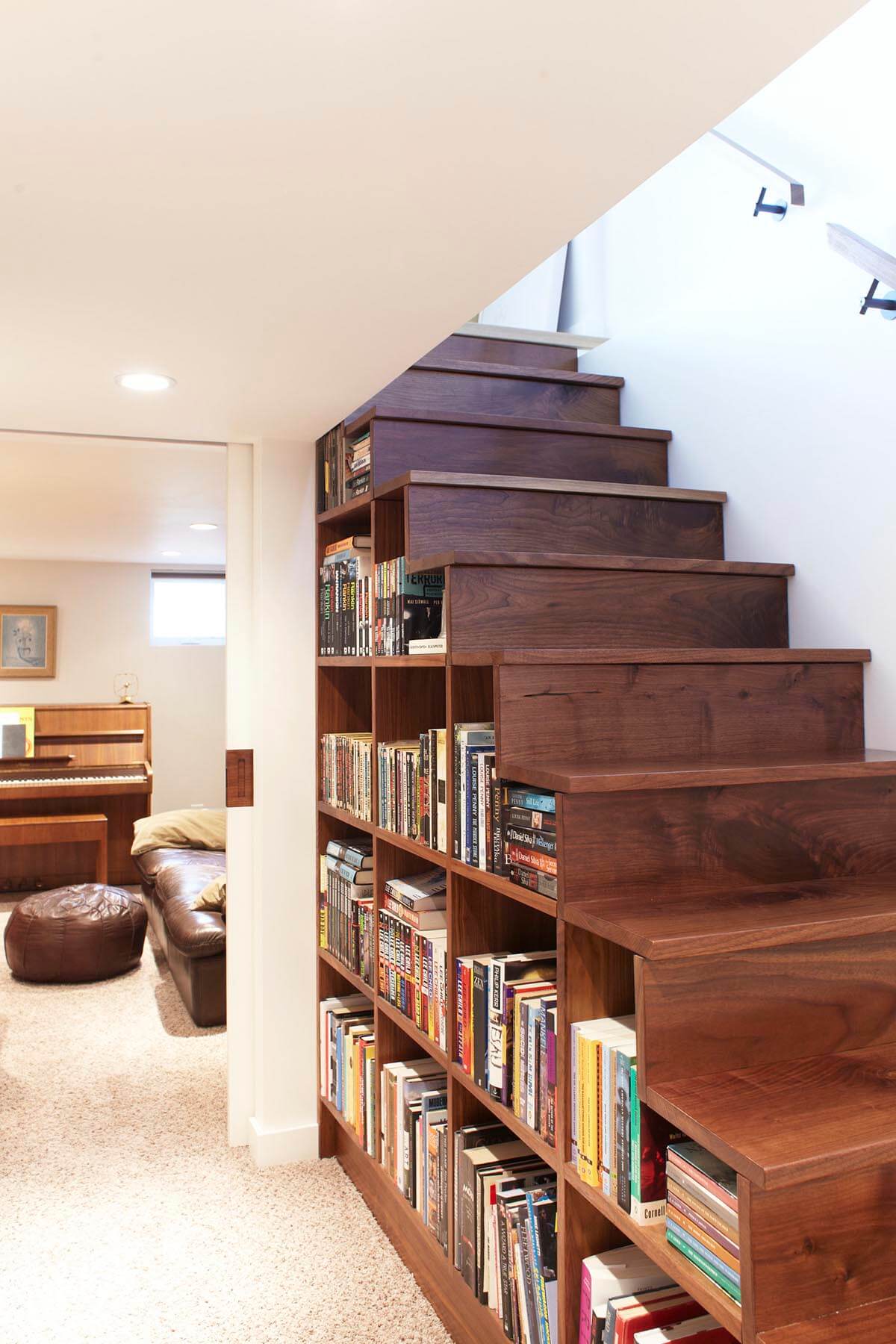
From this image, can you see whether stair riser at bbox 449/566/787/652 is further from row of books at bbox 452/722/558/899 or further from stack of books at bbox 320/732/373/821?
stack of books at bbox 320/732/373/821

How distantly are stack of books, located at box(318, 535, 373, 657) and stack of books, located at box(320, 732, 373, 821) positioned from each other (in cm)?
22

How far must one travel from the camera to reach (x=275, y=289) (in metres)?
1.79

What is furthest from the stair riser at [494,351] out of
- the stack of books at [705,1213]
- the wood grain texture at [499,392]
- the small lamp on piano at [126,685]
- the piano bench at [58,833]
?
the small lamp on piano at [126,685]

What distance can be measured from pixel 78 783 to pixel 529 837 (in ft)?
17.8

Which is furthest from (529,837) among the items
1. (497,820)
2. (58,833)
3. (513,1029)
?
(58,833)

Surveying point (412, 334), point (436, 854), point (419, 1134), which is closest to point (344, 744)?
point (436, 854)

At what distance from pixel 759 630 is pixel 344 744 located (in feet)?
3.63

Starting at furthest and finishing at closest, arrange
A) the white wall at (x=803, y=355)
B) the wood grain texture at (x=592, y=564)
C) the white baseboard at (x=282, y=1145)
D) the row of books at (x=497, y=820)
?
the white baseboard at (x=282, y=1145) < the white wall at (x=803, y=355) < the wood grain texture at (x=592, y=564) < the row of books at (x=497, y=820)

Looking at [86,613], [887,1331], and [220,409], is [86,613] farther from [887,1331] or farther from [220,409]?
[887,1331]

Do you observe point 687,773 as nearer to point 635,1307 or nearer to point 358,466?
point 635,1307

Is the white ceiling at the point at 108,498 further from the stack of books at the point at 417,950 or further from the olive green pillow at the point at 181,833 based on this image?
the olive green pillow at the point at 181,833

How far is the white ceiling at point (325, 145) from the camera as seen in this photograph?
3.55ft

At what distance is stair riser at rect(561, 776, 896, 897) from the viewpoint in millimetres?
1557

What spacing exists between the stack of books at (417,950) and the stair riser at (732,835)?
665 millimetres
